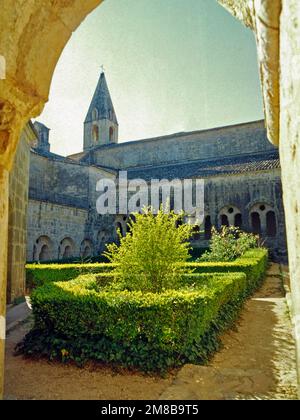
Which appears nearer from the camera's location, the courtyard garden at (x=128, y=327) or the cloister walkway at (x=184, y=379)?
the cloister walkway at (x=184, y=379)

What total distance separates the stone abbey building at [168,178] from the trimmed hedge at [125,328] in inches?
471

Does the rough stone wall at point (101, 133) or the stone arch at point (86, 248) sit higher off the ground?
the rough stone wall at point (101, 133)

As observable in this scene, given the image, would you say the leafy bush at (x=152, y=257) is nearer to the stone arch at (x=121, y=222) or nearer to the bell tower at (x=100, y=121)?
the stone arch at (x=121, y=222)

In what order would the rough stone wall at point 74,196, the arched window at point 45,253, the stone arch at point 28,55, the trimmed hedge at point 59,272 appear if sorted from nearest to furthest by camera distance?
the stone arch at point 28,55
the trimmed hedge at point 59,272
the arched window at point 45,253
the rough stone wall at point 74,196

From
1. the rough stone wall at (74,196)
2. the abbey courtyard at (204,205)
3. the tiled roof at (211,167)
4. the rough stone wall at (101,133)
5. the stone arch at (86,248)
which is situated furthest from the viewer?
the rough stone wall at (101,133)

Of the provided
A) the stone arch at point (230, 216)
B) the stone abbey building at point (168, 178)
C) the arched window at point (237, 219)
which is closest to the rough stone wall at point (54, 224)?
the stone abbey building at point (168, 178)

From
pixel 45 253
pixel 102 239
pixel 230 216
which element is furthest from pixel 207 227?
pixel 45 253

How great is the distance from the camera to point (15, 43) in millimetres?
2227

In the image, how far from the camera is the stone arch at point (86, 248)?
19.7 meters

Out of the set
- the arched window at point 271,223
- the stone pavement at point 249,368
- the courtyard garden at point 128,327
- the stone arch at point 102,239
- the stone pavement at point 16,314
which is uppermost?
the arched window at point 271,223

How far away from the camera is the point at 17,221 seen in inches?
278

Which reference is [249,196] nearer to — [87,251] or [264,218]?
[264,218]

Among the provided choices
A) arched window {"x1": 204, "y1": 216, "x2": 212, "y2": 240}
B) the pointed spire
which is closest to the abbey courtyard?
arched window {"x1": 204, "y1": 216, "x2": 212, "y2": 240}
